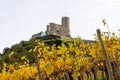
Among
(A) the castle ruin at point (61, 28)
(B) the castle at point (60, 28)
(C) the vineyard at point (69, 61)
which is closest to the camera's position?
(C) the vineyard at point (69, 61)

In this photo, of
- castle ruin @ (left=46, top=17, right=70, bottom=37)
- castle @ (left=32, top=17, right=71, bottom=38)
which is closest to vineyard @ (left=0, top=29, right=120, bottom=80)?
castle @ (left=32, top=17, right=71, bottom=38)

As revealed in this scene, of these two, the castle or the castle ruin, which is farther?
the castle ruin

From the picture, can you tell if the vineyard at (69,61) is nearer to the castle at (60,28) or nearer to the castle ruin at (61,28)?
the castle at (60,28)

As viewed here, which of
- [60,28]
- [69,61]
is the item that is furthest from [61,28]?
[69,61]

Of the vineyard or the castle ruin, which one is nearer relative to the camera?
the vineyard

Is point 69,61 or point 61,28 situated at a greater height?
point 61,28

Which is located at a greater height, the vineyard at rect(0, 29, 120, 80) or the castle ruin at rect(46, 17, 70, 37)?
the castle ruin at rect(46, 17, 70, 37)

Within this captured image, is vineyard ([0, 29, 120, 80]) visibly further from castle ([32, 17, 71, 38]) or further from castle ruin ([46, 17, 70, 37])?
castle ruin ([46, 17, 70, 37])

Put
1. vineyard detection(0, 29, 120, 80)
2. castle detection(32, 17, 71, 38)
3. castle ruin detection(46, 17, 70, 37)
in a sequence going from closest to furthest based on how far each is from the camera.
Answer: vineyard detection(0, 29, 120, 80)
castle detection(32, 17, 71, 38)
castle ruin detection(46, 17, 70, 37)

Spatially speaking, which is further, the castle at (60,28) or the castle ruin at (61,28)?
the castle ruin at (61,28)

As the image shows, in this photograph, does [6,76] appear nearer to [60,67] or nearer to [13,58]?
[60,67]

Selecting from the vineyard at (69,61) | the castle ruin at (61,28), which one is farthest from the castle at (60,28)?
the vineyard at (69,61)

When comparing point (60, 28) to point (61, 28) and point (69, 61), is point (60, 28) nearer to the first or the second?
point (61, 28)

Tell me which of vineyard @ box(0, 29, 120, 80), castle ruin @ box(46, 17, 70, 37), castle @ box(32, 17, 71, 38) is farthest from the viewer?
castle ruin @ box(46, 17, 70, 37)
